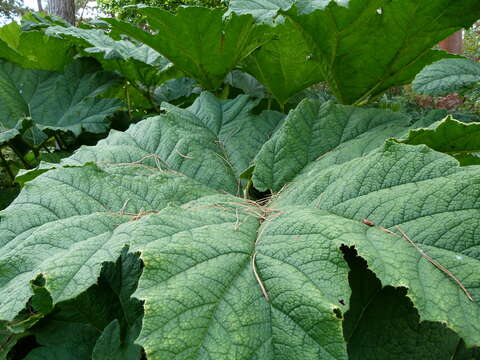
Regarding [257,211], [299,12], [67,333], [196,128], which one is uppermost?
[299,12]

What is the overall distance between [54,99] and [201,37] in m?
0.72

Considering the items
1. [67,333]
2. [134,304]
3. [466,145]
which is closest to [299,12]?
[466,145]

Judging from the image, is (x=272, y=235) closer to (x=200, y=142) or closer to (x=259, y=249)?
(x=259, y=249)

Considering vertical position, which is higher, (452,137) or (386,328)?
(452,137)

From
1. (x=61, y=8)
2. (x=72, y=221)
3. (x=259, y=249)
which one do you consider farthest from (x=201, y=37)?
(x=61, y=8)

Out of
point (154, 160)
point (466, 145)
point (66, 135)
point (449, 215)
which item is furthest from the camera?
point (66, 135)

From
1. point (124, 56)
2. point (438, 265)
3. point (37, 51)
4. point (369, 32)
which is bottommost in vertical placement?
point (438, 265)

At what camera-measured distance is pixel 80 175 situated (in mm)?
1068

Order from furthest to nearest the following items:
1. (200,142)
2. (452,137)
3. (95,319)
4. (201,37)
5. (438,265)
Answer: (201,37)
(200,142)
(95,319)
(452,137)
(438,265)

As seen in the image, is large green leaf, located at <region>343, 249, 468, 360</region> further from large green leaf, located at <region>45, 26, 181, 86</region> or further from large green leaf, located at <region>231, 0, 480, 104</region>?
large green leaf, located at <region>45, 26, 181, 86</region>

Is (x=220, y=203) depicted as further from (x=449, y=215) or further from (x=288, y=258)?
(x=449, y=215)

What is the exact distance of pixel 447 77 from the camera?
1246 millimetres

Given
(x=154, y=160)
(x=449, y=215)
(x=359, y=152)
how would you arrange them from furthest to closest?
(x=154, y=160) < (x=359, y=152) < (x=449, y=215)

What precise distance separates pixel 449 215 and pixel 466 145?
0.35 metres
